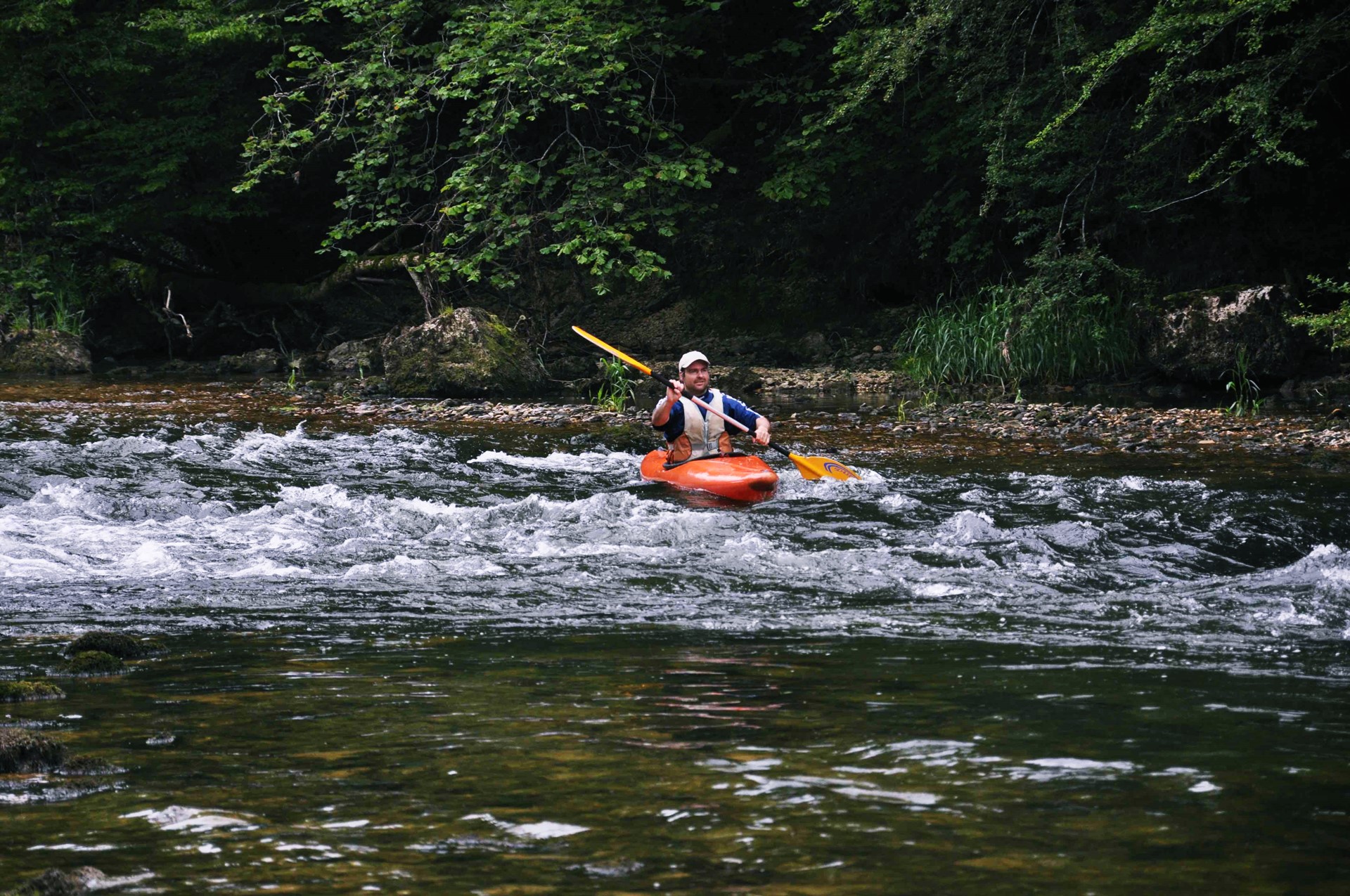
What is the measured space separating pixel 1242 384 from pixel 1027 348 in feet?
7.70

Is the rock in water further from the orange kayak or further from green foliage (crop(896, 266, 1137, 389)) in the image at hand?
green foliage (crop(896, 266, 1137, 389))

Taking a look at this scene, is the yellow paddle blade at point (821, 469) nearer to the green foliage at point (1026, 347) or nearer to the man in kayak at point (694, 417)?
the man in kayak at point (694, 417)

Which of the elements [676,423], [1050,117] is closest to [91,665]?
[676,423]

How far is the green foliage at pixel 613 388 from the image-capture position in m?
14.1

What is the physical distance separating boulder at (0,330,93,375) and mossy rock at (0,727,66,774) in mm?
16455

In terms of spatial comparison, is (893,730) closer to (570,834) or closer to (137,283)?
(570,834)

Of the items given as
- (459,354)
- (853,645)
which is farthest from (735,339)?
(853,645)

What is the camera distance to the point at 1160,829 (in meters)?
2.66

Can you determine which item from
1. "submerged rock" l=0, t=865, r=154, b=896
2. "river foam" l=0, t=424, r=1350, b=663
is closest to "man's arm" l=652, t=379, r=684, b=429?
"river foam" l=0, t=424, r=1350, b=663

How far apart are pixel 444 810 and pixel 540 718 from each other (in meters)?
0.80

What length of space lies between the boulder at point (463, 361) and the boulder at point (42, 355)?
5160 mm

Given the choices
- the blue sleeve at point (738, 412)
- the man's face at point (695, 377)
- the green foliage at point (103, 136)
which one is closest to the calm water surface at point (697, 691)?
the blue sleeve at point (738, 412)

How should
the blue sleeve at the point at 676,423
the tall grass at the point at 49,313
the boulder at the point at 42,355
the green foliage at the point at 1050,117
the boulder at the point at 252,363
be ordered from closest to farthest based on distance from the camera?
the blue sleeve at the point at 676,423, the green foliage at the point at 1050,117, the boulder at the point at 42,355, the boulder at the point at 252,363, the tall grass at the point at 49,313

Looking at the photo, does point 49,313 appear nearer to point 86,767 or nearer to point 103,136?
point 103,136
